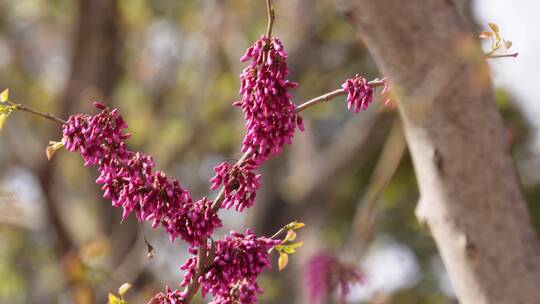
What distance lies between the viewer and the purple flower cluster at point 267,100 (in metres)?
1.40

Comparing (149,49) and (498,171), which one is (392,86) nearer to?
(498,171)

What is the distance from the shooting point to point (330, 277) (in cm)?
253

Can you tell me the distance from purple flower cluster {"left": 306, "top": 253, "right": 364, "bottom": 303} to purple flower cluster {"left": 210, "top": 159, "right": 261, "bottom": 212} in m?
0.90

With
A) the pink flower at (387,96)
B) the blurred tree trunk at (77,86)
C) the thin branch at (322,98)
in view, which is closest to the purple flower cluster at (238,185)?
the thin branch at (322,98)

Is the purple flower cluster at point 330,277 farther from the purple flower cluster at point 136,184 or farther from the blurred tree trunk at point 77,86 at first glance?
the blurred tree trunk at point 77,86

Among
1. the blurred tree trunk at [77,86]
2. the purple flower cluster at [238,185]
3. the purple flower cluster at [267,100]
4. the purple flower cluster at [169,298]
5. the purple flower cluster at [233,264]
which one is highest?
the blurred tree trunk at [77,86]

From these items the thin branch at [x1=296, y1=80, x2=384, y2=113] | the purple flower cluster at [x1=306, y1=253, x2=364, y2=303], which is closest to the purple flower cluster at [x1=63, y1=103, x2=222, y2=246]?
the thin branch at [x1=296, y1=80, x2=384, y2=113]

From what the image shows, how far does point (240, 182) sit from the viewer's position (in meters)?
1.43

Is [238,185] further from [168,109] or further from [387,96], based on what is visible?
[168,109]

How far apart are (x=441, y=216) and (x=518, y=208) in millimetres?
204

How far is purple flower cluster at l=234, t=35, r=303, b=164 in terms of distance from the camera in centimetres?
140

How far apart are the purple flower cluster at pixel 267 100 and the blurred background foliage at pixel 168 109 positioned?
412cm

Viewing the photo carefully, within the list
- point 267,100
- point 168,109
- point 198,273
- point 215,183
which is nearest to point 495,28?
point 267,100

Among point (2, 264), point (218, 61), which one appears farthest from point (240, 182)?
point (2, 264)
